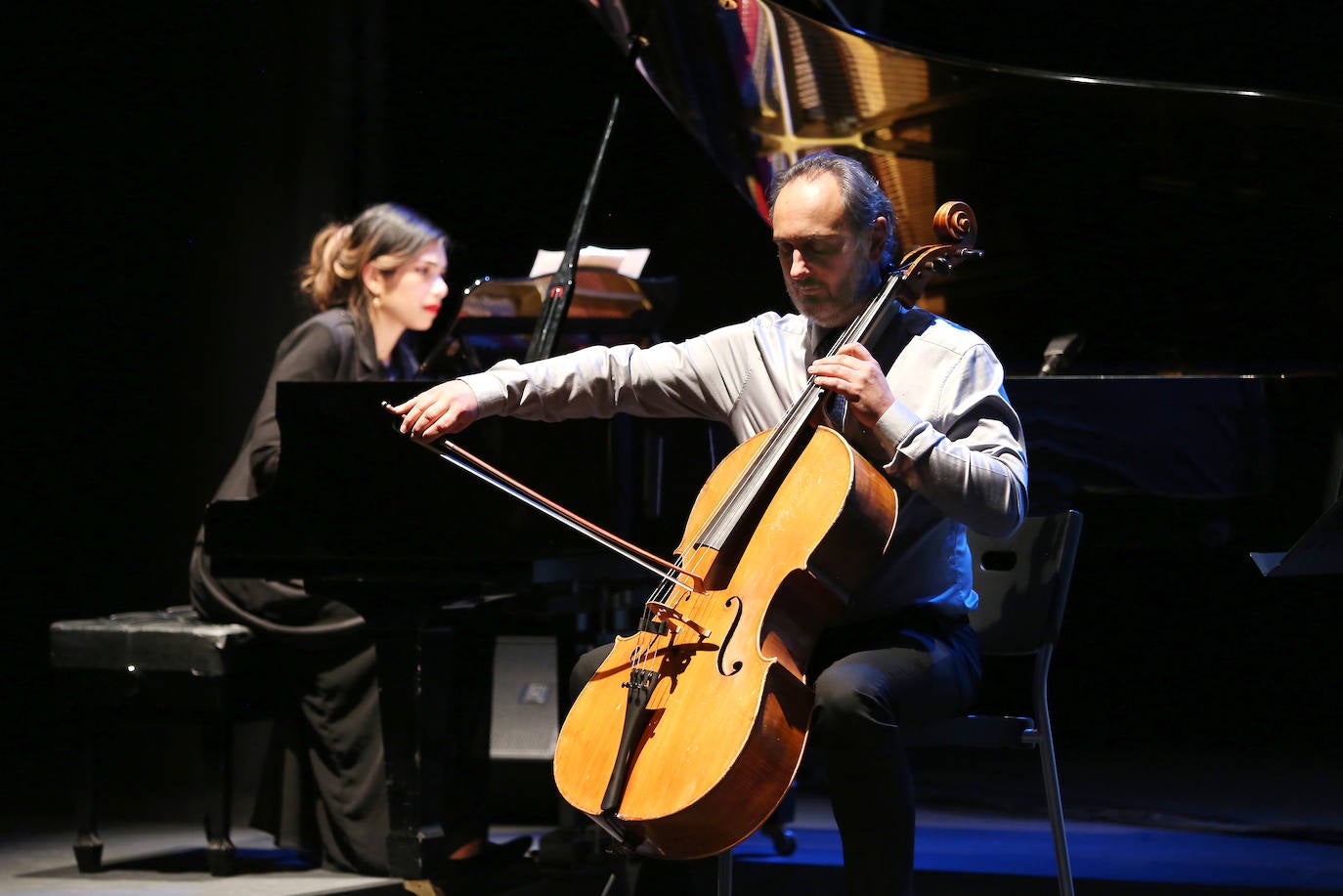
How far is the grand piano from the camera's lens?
289 cm

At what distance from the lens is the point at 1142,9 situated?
512 cm

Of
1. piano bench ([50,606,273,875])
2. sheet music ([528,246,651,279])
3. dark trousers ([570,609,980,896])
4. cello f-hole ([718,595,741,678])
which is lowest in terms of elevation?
piano bench ([50,606,273,875])

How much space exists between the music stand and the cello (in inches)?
24.5

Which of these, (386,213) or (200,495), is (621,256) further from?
(200,495)

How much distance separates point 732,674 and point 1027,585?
965 mm

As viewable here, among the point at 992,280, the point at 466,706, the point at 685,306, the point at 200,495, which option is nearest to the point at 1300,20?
the point at 992,280

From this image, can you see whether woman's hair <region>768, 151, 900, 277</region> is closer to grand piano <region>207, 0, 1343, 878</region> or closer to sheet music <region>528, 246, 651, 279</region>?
grand piano <region>207, 0, 1343, 878</region>

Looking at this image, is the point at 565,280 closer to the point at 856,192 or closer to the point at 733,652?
the point at 856,192

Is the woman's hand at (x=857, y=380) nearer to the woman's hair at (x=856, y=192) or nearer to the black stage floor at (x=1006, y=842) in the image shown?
the woman's hair at (x=856, y=192)

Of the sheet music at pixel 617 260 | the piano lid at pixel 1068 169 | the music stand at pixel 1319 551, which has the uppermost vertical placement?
the piano lid at pixel 1068 169

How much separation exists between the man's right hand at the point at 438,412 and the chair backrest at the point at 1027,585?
996 millimetres

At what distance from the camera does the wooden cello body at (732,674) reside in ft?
5.83

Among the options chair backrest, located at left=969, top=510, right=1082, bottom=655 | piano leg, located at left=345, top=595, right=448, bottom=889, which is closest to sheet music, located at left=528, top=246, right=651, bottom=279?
piano leg, located at left=345, top=595, right=448, bottom=889

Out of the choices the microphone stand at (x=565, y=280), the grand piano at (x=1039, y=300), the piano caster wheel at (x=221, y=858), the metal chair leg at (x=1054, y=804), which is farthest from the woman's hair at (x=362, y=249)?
the metal chair leg at (x=1054, y=804)
